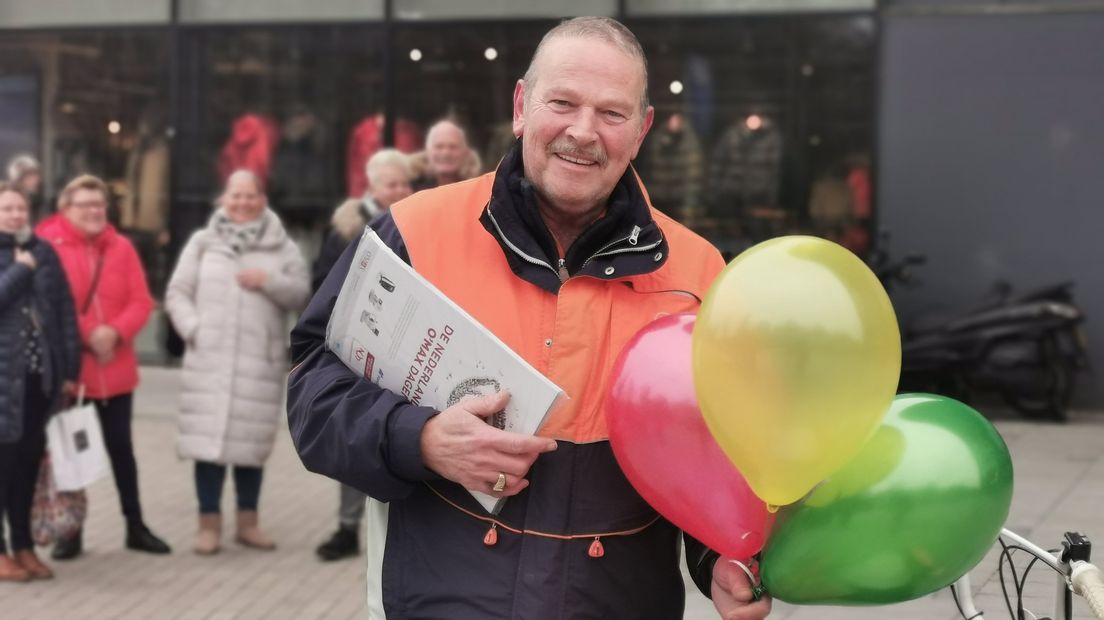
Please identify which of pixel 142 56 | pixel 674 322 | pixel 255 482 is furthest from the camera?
pixel 142 56

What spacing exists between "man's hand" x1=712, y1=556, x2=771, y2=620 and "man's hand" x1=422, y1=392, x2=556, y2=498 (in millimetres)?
372

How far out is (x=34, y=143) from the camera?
1359cm

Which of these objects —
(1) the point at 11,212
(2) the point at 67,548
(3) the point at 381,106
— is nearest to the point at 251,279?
(1) the point at 11,212

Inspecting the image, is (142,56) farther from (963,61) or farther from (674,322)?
(674,322)

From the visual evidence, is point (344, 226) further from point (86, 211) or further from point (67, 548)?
point (67, 548)

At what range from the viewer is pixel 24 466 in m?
6.56

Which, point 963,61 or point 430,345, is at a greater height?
point 963,61

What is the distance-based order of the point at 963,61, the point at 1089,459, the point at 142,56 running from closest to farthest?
the point at 1089,459
the point at 963,61
the point at 142,56

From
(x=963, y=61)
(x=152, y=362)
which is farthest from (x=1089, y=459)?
(x=152, y=362)

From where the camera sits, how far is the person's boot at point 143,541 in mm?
6988

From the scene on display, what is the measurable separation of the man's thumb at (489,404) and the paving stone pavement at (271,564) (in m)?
2.38

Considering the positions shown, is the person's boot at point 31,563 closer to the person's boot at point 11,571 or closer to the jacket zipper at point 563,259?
the person's boot at point 11,571

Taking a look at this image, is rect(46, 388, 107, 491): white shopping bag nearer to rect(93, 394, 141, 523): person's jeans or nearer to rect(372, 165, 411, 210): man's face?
rect(93, 394, 141, 523): person's jeans

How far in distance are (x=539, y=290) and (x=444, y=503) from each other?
1.32 feet
